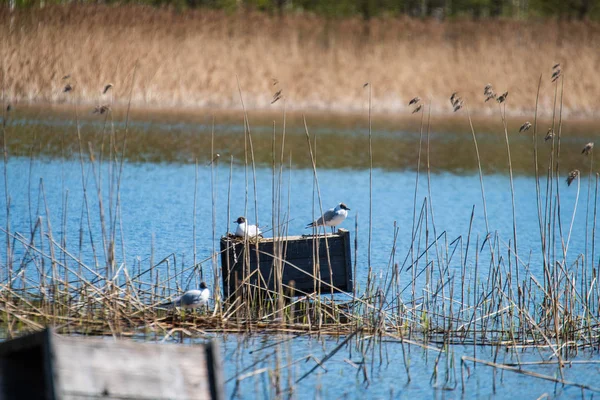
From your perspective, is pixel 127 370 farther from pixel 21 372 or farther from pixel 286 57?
pixel 286 57

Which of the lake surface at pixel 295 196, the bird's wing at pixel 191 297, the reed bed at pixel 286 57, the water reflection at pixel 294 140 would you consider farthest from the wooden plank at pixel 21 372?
the reed bed at pixel 286 57

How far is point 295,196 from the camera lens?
14.4 m

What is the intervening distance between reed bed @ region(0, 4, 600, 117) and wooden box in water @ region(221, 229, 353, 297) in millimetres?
13688

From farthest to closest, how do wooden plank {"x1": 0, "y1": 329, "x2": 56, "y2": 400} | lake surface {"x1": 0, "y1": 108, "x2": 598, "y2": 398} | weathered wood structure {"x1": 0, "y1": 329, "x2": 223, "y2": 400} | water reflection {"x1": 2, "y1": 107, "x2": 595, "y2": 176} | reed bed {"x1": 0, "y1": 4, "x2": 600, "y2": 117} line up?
1. reed bed {"x1": 0, "y1": 4, "x2": 600, "y2": 117}
2. water reflection {"x1": 2, "y1": 107, "x2": 595, "y2": 176}
3. lake surface {"x1": 0, "y1": 108, "x2": 598, "y2": 398}
4. wooden plank {"x1": 0, "y1": 329, "x2": 56, "y2": 400}
5. weathered wood structure {"x1": 0, "y1": 329, "x2": 223, "y2": 400}

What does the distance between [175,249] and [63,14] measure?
15.1 metres

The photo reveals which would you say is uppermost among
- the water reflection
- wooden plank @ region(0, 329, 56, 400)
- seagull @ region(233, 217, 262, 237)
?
the water reflection

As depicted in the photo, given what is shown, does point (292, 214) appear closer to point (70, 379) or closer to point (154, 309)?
point (154, 309)

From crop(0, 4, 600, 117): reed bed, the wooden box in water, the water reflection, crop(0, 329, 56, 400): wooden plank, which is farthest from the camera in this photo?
crop(0, 4, 600, 117): reed bed

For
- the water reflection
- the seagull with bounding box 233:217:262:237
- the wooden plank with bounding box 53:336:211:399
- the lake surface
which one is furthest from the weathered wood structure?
the water reflection

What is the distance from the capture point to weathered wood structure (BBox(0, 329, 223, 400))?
141 inches

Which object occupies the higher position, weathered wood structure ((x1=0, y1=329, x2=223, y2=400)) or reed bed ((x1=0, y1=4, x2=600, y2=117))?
reed bed ((x1=0, y1=4, x2=600, y2=117))

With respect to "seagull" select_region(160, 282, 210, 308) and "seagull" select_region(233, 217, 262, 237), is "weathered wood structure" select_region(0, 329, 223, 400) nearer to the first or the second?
"seagull" select_region(160, 282, 210, 308)

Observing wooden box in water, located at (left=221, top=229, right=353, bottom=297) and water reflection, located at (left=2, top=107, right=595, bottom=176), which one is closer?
wooden box in water, located at (left=221, top=229, right=353, bottom=297)

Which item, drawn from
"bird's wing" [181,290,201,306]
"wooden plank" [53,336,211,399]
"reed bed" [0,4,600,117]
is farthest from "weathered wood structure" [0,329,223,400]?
"reed bed" [0,4,600,117]
